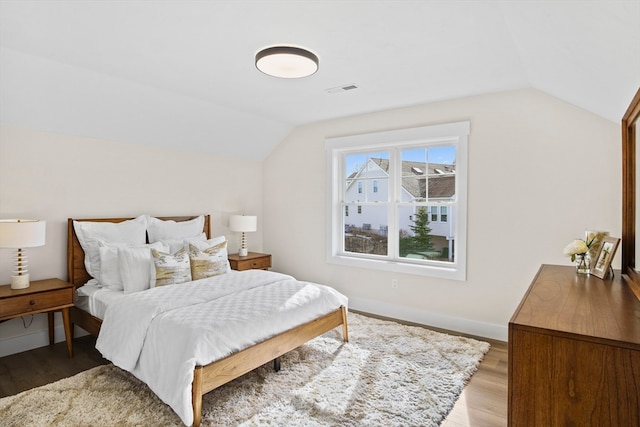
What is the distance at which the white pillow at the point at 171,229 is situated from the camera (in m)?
3.88

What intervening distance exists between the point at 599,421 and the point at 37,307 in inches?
141

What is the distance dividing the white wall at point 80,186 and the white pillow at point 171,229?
0.81 feet

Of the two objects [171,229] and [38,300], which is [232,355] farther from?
[171,229]

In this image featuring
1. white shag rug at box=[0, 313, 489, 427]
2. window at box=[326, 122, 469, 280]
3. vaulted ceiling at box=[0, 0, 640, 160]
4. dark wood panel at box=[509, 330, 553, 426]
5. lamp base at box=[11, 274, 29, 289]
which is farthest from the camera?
window at box=[326, 122, 469, 280]

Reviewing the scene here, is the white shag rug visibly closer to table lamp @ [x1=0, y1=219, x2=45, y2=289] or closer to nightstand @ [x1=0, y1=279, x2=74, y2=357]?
nightstand @ [x1=0, y1=279, x2=74, y2=357]

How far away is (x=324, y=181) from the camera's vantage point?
15.5ft

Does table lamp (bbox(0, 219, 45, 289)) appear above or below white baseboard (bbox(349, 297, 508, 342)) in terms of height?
above

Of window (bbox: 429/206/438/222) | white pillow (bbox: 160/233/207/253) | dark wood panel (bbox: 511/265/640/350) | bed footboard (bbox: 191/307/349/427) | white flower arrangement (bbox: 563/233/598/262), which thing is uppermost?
window (bbox: 429/206/438/222)

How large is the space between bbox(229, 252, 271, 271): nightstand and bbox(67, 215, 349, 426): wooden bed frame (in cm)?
100

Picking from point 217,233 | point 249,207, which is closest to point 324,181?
point 249,207

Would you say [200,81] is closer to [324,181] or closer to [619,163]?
[324,181]

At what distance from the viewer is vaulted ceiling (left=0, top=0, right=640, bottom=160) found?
6.34ft

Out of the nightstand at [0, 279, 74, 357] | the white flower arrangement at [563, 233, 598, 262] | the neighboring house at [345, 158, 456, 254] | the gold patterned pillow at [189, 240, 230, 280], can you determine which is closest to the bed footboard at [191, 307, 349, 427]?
the gold patterned pillow at [189, 240, 230, 280]

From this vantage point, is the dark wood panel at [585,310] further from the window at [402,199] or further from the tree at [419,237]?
the tree at [419,237]
